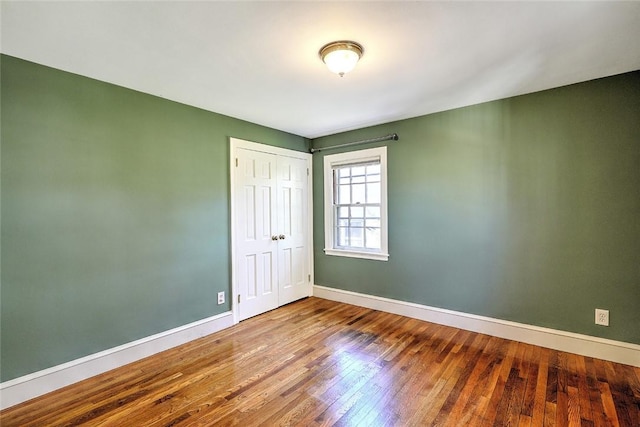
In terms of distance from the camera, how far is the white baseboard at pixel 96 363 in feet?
6.62

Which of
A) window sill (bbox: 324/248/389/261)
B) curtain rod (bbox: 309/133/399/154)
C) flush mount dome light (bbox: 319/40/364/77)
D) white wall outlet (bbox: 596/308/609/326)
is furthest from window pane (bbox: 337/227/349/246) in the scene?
white wall outlet (bbox: 596/308/609/326)

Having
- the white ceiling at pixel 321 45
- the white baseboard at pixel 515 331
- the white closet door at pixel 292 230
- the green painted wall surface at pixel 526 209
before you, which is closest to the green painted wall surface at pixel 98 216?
the white ceiling at pixel 321 45

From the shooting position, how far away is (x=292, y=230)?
4117 mm

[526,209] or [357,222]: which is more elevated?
[526,209]

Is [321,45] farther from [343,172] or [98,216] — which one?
[343,172]

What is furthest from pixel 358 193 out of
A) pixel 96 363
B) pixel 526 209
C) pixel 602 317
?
pixel 96 363

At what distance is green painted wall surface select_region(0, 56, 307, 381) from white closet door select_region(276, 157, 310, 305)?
2.95 feet

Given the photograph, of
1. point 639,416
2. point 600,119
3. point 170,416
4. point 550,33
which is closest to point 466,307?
point 639,416

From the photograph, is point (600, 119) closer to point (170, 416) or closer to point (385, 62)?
point (385, 62)

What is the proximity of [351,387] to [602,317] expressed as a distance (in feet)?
7.16

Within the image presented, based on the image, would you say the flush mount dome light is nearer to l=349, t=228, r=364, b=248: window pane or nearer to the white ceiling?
the white ceiling

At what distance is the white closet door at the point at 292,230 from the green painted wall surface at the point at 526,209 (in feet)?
3.76

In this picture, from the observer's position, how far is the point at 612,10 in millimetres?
1622

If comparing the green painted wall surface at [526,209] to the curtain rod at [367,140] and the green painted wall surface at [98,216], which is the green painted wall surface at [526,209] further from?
the green painted wall surface at [98,216]
